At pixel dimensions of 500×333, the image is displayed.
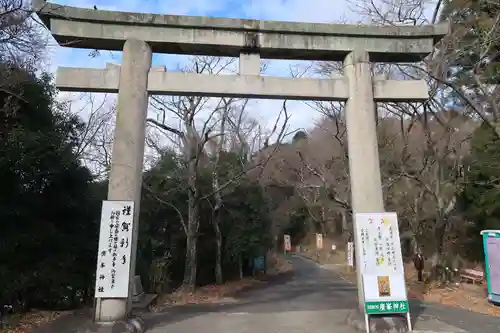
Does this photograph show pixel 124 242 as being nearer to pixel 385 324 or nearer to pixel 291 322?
pixel 291 322

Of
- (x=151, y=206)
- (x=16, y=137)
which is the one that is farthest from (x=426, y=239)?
(x=16, y=137)

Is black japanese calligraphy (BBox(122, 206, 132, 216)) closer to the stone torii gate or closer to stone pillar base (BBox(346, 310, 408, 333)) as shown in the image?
the stone torii gate

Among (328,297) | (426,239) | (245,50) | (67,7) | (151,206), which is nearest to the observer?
(67,7)

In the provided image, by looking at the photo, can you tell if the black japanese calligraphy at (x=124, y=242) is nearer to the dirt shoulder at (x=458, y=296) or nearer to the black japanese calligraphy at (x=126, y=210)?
the black japanese calligraphy at (x=126, y=210)

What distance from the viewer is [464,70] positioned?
13.7 metres

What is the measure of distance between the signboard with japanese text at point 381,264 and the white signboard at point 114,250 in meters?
4.49

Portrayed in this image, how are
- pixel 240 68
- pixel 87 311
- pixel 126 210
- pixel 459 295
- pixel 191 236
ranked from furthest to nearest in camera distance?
pixel 191 236 < pixel 459 295 < pixel 87 311 < pixel 240 68 < pixel 126 210

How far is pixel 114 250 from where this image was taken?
6.86 m

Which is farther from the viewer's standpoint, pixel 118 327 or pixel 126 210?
pixel 126 210

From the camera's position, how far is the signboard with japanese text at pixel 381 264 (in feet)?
22.8

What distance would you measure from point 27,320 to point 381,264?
7.86 metres

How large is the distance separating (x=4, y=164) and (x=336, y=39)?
26.5 ft

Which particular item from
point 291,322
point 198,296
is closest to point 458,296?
point 291,322

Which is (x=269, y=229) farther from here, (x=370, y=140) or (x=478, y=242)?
(x=370, y=140)
